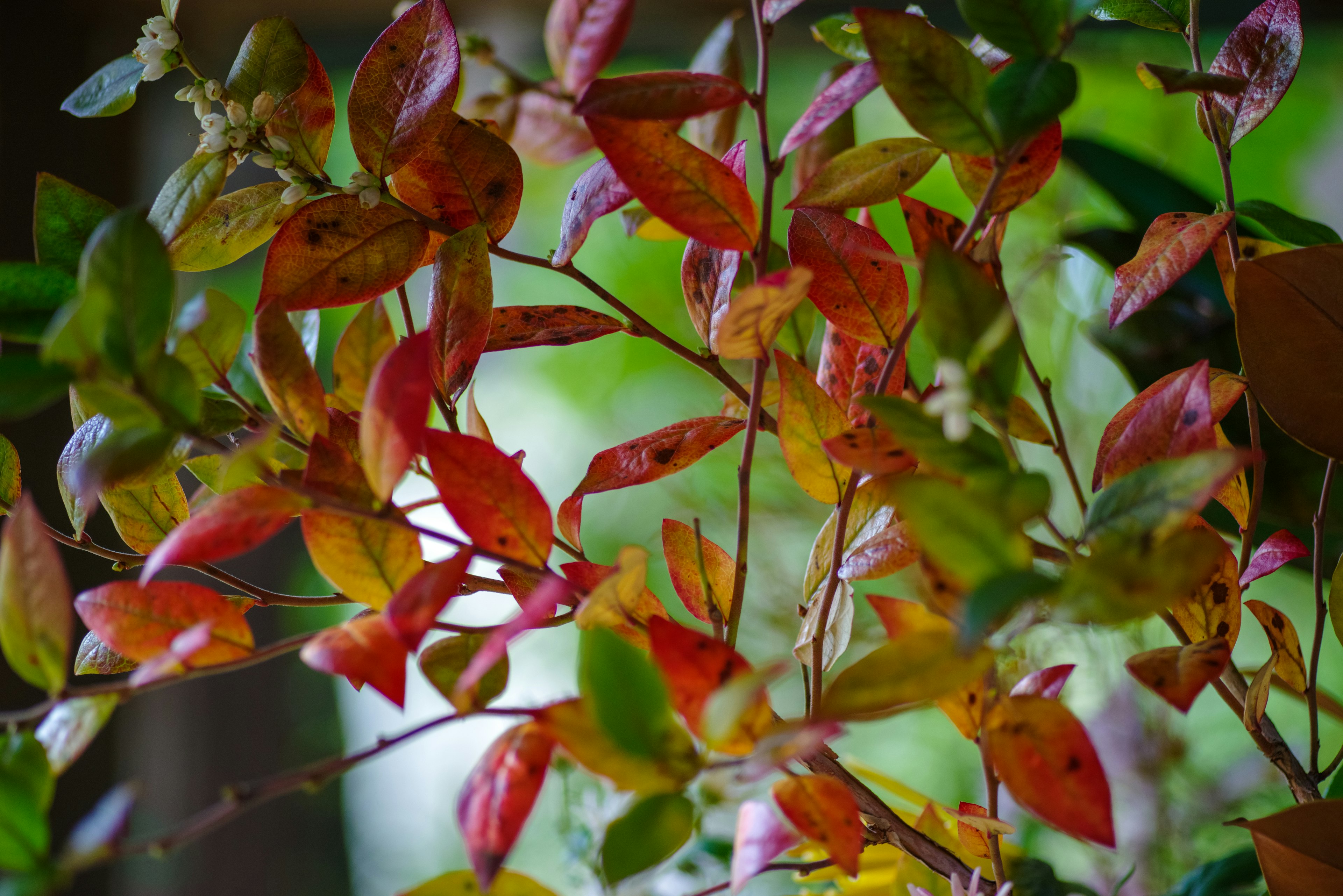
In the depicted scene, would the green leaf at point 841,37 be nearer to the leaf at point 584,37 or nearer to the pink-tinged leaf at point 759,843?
the leaf at point 584,37

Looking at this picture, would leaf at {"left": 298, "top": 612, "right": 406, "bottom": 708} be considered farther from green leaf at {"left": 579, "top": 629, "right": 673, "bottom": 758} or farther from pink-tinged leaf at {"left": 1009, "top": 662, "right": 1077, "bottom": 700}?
pink-tinged leaf at {"left": 1009, "top": 662, "right": 1077, "bottom": 700}

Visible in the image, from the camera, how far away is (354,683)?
7.1 inches

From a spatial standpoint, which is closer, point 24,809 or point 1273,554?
point 24,809

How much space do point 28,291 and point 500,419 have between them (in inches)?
31.8

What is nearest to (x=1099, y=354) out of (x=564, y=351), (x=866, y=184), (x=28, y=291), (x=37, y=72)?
(x=564, y=351)

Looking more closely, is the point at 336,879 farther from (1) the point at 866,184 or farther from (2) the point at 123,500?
(1) the point at 866,184

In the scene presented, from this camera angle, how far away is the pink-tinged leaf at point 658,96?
0.18 meters

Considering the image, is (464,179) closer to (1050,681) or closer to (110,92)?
(110,92)

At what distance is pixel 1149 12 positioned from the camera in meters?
0.25

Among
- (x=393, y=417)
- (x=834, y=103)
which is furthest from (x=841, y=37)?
(x=393, y=417)

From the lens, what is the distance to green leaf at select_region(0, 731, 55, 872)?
150 millimetres

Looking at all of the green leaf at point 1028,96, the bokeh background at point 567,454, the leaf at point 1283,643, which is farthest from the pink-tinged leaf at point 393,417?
the bokeh background at point 567,454

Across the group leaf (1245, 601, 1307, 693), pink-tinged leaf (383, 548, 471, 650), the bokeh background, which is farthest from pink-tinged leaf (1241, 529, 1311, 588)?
the bokeh background

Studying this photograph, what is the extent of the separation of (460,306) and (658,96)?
0.07 meters
